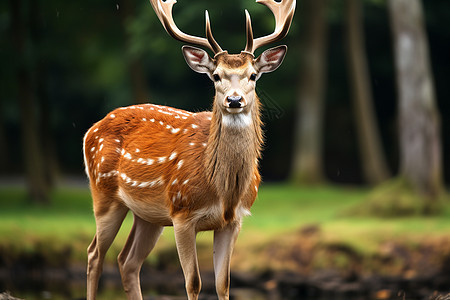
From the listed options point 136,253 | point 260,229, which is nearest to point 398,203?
point 260,229

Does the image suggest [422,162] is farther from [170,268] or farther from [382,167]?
[382,167]

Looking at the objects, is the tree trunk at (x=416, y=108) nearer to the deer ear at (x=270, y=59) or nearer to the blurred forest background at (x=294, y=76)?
the blurred forest background at (x=294, y=76)

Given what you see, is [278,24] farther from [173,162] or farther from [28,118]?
[28,118]

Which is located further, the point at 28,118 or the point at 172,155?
the point at 28,118

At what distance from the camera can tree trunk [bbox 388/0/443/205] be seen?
13.1m

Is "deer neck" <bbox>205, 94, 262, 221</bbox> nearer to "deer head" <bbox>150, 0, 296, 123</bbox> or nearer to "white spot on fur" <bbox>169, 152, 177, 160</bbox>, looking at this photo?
"deer head" <bbox>150, 0, 296, 123</bbox>

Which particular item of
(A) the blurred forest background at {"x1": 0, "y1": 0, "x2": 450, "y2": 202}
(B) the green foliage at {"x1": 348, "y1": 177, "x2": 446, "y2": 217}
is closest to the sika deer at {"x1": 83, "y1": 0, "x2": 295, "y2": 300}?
(B) the green foliage at {"x1": 348, "y1": 177, "x2": 446, "y2": 217}

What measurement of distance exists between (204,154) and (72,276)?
5.71m

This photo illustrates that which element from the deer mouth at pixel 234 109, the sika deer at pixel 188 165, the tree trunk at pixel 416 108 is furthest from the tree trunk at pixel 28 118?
the deer mouth at pixel 234 109

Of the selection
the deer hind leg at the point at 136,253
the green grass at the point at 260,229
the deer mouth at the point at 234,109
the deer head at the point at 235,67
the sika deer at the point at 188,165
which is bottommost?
the green grass at the point at 260,229

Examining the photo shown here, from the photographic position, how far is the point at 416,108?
520 inches

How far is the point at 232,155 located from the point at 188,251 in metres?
0.83

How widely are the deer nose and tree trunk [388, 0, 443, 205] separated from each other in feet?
26.5

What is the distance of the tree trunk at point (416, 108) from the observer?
1305 cm
